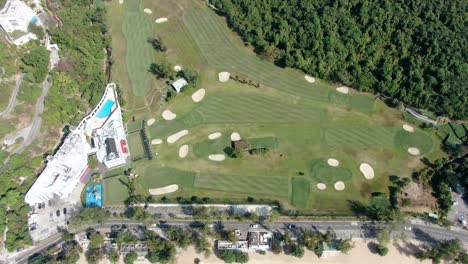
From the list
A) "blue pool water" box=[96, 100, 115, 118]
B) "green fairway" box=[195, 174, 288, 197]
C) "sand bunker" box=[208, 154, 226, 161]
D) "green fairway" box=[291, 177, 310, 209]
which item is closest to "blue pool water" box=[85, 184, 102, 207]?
"blue pool water" box=[96, 100, 115, 118]

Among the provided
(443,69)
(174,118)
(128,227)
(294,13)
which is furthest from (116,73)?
(443,69)

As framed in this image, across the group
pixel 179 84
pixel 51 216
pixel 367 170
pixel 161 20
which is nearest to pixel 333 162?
pixel 367 170

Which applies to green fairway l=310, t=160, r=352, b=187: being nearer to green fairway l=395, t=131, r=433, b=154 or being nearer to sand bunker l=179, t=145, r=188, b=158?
green fairway l=395, t=131, r=433, b=154

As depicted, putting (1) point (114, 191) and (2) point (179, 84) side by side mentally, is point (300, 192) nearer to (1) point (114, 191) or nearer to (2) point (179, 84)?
(2) point (179, 84)

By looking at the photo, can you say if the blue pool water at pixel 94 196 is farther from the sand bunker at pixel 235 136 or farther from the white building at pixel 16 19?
the white building at pixel 16 19

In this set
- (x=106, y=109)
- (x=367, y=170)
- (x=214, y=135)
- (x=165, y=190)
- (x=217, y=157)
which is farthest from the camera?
(x=106, y=109)

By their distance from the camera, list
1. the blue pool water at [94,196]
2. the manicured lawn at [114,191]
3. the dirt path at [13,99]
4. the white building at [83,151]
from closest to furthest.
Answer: the white building at [83,151] < the blue pool water at [94,196] < the manicured lawn at [114,191] < the dirt path at [13,99]

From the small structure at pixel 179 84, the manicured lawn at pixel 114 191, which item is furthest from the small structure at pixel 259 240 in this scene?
the small structure at pixel 179 84
